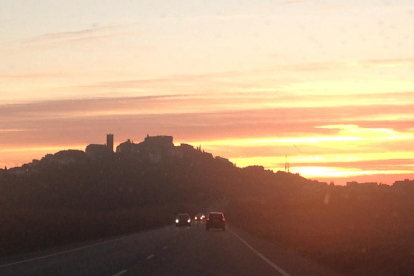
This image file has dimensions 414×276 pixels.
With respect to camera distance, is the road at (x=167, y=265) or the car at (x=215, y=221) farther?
the car at (x=215, y=221)

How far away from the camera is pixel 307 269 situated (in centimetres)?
2081

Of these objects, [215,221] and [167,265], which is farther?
[215,221]

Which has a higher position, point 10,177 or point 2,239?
point 10,177

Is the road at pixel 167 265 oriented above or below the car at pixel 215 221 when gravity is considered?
below

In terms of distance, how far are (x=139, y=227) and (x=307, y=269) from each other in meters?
57.4

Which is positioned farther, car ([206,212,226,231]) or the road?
car ([206,212,226,231])

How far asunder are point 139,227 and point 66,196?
46.1 metres

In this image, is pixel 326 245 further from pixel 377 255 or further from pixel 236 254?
pixel 377 255

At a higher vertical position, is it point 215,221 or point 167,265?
point 215,221

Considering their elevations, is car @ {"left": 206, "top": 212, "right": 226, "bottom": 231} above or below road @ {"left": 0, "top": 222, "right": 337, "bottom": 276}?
above

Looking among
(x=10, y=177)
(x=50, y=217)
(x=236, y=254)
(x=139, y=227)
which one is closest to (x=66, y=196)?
(x=10, y=177)

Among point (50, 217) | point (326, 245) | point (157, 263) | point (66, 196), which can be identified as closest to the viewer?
point (157, 263)

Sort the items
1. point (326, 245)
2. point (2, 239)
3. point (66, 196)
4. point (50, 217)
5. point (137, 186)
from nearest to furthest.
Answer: point (326, 245)
point (2, 239)
point (50, 217)
point (66, 196)
point (137, 186)

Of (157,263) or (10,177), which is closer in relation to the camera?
(157,263)
